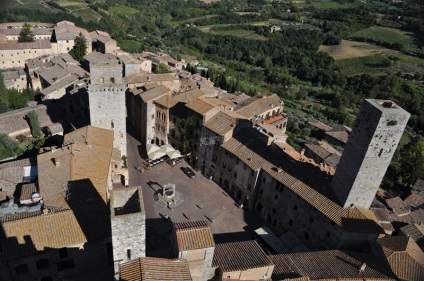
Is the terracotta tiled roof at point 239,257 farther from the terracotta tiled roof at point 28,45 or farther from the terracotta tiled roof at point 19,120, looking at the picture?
the terracotta tiled roof at point 28,45

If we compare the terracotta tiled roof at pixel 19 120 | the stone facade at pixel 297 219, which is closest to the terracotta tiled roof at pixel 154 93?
the terracotta tiled roof at pixel 19 120

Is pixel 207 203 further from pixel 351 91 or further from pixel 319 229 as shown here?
pixel 351 91

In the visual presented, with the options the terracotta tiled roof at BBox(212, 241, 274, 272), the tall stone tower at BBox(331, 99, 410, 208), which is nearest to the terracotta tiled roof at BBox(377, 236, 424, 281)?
the tall stone tower at BBox(331, 99, 410, 208)

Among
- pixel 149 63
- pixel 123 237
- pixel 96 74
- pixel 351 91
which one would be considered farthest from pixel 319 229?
pixel 351 91

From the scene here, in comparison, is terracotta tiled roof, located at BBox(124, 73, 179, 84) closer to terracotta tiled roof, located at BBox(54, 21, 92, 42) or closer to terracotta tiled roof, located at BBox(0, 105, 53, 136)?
terracotta tiled roof, located at BBox(0, 105, 53, 136)

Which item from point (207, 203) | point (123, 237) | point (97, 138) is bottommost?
point (207, 203)

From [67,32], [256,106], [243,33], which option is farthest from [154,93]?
[243,33]

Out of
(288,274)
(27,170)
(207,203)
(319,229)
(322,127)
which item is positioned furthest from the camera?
(322,127)
